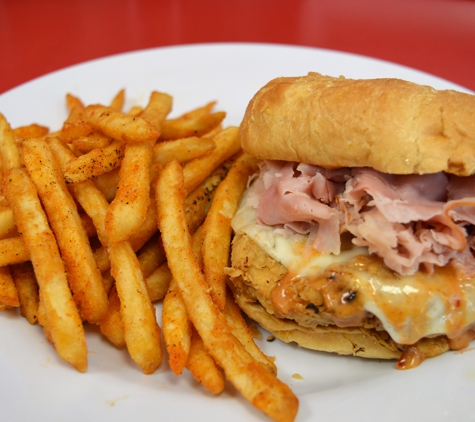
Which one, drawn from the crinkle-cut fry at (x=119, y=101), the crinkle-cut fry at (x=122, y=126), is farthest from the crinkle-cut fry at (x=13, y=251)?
the crinkle-cut fry at (x=119, y=101)

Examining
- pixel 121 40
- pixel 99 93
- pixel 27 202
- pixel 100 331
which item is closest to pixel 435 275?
pixel 100 331

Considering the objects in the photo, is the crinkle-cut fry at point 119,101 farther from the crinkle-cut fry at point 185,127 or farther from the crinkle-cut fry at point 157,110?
the crinkle-cut fry at point 185,127

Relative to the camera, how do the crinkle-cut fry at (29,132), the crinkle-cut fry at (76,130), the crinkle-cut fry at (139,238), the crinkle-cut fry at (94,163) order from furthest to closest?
the crinkle-cut fry at (29,132)
the crinkle-cut fry at (76,130)
the crinkle-cut fry at (139,238)
the crinkle-cut fry at (94,163)

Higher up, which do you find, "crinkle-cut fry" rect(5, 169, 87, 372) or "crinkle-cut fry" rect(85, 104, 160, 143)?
"crinkle-cut fry" rect(85, 104, 160, 143)

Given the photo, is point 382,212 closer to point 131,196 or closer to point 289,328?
point 289,328

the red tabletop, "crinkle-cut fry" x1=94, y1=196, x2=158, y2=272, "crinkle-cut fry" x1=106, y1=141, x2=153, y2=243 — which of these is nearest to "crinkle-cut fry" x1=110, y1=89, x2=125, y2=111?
"crinkle-cut fry" x1=106, y1=141, x2=153, y2=243

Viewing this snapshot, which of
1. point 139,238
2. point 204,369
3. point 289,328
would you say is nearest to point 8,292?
point 139,238

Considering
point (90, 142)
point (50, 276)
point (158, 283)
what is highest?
point (90, 142)

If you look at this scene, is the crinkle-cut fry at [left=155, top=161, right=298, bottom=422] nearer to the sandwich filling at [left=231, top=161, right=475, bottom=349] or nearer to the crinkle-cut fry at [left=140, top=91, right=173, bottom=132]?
the sandwich filling at [left=231, top=161, right=475, bottom=349]
